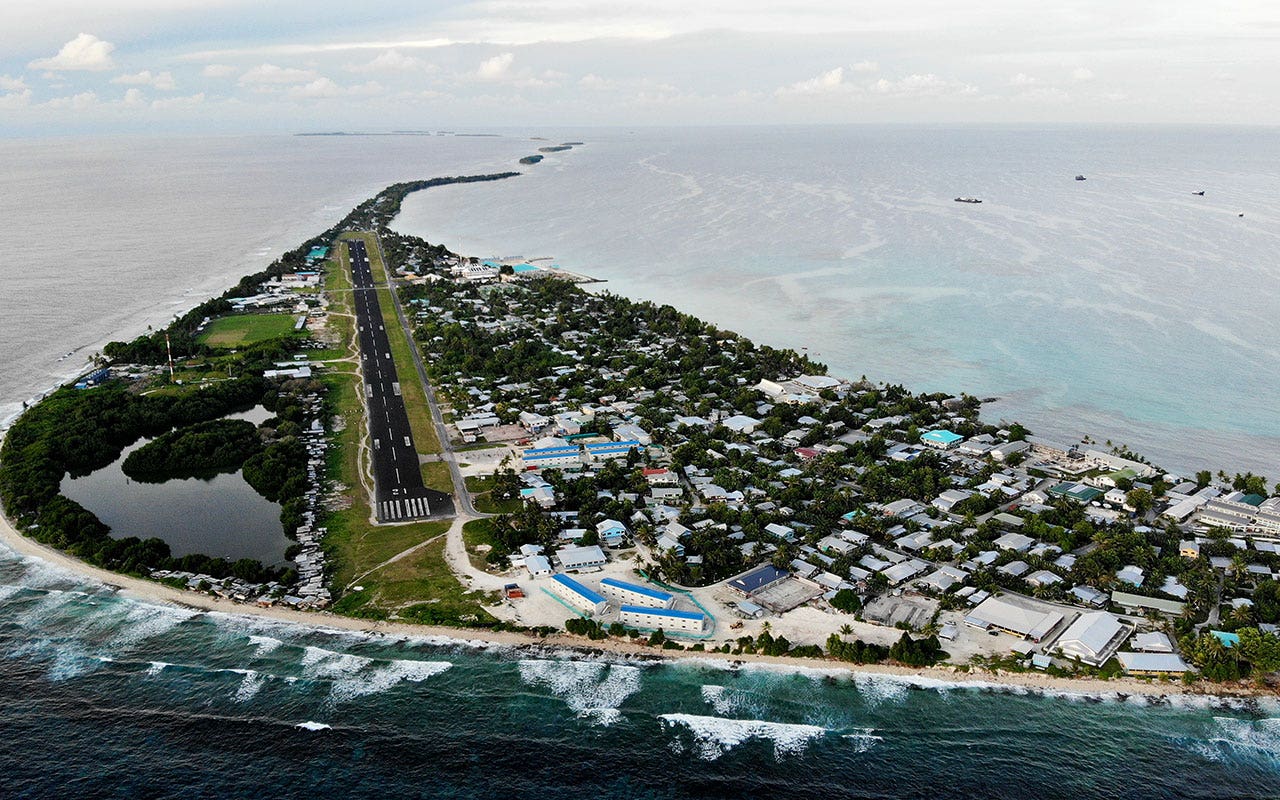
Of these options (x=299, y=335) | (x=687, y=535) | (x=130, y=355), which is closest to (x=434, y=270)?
(x=299, y=335)

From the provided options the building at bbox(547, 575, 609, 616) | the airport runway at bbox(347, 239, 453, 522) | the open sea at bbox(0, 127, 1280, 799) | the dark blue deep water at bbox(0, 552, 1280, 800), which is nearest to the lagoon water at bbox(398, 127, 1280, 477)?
the open sea at bbox(0, 127, 1280, 799)

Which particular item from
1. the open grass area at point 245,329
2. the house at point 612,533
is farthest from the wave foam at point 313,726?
the open grass area at point 245,329

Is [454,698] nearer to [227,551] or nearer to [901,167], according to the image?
[227,551]

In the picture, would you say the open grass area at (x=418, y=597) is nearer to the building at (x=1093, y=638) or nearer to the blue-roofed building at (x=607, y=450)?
the blue-roofed building at (x=607, y=450)

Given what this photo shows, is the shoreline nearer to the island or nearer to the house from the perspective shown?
the island

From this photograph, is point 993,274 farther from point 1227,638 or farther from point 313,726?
point 313,726

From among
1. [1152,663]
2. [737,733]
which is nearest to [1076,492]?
[1152,663]
